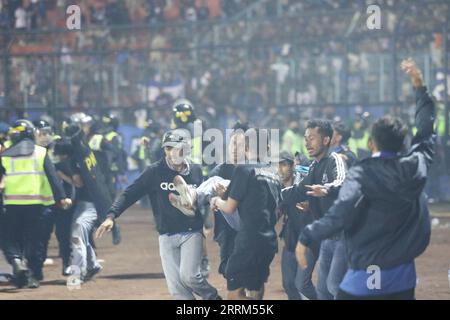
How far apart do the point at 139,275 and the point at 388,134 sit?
7.24m

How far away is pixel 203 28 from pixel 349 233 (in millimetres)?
19696

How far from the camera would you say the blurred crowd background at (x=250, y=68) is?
2289 cm

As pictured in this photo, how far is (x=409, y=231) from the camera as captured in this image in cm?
725

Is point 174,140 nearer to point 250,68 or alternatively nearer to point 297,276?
point 297,276

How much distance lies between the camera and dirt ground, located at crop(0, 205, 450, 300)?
12.4m

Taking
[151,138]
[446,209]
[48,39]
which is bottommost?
[446,209]

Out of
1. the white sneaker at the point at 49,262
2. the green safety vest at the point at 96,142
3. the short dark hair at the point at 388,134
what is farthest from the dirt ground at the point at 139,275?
the short dark hair at the point at 388,134

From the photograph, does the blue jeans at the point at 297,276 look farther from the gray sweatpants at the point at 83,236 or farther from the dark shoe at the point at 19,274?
the dark shoe at the point at 19,274

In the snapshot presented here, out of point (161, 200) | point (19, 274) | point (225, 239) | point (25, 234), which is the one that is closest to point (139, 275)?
point (25, 234)

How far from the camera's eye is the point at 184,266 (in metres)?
9.88

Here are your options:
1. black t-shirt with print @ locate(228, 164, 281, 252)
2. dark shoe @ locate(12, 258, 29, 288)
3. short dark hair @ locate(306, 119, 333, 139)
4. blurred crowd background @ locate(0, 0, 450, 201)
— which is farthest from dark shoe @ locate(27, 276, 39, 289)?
blurred crowd background @ locate(0, 0, 450, 201)

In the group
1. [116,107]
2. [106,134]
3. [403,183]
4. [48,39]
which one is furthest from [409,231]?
[48,39]
